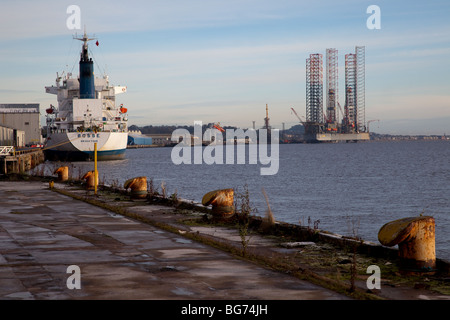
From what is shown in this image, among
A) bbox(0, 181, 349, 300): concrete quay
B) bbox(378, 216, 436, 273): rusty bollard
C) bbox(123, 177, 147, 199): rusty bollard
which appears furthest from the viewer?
bbox(123, 177, 147, 199): rusty bollard

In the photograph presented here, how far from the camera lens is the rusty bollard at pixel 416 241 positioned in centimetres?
1066

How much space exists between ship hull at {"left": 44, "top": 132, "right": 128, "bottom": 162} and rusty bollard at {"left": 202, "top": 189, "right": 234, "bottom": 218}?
246ft

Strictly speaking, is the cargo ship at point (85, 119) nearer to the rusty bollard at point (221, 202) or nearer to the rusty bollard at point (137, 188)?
the rusty bollard at point (137, 188)

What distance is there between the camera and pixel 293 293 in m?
8.91

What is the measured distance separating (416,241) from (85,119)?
90.6 meters

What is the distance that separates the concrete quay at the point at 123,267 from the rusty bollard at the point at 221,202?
1.80m

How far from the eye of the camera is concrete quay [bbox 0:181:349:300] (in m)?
8.81

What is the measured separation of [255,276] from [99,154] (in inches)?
3639

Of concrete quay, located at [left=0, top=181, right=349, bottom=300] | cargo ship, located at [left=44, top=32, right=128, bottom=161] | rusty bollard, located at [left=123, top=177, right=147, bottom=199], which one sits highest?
cargo ship, located at [left=44, top=32, right=128, bottom=161]

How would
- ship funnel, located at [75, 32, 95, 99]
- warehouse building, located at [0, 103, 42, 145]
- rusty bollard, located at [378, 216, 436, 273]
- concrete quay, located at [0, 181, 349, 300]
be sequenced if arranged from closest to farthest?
1. concrete quay, located at [0, 181, 349, 300]
2. rusty bollard, located at [378, 216, 436, 273]
3. ship funnel, located at [75, 32, 95, 99]
4. warehouse building, located at [0, 103, 42, 145]

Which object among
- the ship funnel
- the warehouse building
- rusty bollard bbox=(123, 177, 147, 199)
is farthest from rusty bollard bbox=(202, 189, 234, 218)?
the warehouse building

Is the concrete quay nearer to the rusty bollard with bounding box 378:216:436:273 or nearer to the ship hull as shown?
the rusty bollard with bounding box 378:216:436:273

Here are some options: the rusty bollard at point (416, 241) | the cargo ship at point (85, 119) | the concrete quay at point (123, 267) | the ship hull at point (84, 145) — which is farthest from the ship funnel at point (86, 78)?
the rusty bollard at point (416, 241)

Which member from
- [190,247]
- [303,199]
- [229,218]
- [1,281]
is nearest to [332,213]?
[303,199]
